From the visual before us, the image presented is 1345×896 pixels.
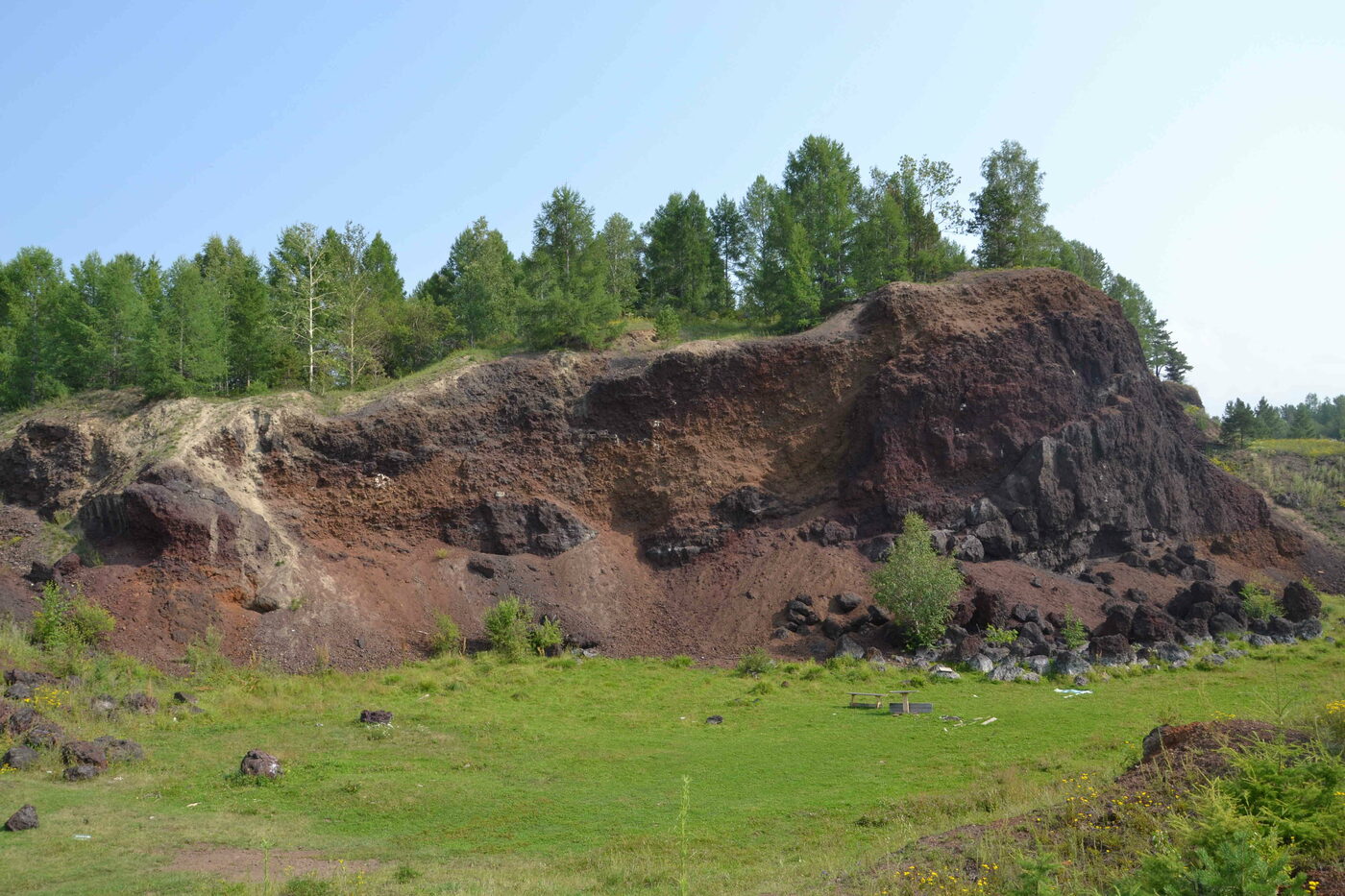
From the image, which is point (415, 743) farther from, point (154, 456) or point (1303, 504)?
point (1303, 504)

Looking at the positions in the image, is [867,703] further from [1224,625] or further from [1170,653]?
[1224,625]

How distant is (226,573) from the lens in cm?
3259

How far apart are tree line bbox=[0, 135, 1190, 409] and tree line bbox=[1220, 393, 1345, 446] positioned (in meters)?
19.9

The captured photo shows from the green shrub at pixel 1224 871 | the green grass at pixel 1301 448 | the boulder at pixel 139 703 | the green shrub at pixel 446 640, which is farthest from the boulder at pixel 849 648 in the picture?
the green grass at pixel 1301 448

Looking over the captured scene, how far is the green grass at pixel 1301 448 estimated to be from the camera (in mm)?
64312

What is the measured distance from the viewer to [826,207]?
5238 centimetres

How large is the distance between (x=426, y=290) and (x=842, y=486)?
38609 millimetres

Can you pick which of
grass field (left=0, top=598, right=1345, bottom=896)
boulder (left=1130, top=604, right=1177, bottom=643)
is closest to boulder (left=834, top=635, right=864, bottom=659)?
grass field (left=0, top=598, right=1345, bottom=896)

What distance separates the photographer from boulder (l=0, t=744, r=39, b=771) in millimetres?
18333

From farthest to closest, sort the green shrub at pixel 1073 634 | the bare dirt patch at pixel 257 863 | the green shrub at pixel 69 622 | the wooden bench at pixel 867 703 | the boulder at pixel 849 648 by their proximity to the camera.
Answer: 1. the boulder at pixel 849 648
2. the green shrub at pixel 1073 634
3. the green shrub at pixel 69 622
4. the wooden bench at pixel 867 703
5. the bare dirt patch at pixel 257 863

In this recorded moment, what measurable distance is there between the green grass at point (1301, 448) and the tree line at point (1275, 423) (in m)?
1.04

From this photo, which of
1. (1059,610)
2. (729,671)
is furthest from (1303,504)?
(729,671)

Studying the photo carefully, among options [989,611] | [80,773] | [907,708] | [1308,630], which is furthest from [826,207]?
[80,773]

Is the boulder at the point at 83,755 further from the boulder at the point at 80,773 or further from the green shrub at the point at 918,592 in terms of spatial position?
the green shrub at the point at 918,592
